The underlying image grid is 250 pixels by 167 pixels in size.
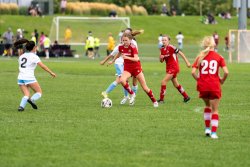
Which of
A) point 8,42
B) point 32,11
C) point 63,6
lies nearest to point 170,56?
point 8,42

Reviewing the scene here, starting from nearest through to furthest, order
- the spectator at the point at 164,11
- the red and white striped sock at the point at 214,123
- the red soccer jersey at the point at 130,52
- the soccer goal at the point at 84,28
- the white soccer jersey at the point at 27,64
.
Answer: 1. the red and white striped sock at the point at 214,123
2. the white soccer jersey at the point at 27,64
3. the red soccer jersey at the point at 130,52
4. the soccer goal at the point at 84,28
5. the spectator at the point at 164,11

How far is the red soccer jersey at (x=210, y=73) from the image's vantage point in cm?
1449

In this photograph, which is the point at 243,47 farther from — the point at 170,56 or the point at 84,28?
the point at 170,56

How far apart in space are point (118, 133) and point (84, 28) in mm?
57204

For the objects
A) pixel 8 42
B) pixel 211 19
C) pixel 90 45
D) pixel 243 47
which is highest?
pixel 243 47

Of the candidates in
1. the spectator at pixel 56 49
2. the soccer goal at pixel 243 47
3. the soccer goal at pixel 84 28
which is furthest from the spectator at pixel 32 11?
the soccer goal at pixel 243 47

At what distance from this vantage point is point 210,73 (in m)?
14.5

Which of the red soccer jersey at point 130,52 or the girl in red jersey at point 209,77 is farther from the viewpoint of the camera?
the red soccer jersey at point 130,52

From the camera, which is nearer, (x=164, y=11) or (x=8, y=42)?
(x=8, y=42)

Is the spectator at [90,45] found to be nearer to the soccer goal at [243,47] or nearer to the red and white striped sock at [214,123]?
the soccer goal at [243,47]

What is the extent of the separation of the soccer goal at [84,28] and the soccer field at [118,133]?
44.3 m

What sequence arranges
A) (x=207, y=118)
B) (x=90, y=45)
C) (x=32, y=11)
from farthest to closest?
(x=32, y=11) < (x=90, y=45) < (x=207, y=118)

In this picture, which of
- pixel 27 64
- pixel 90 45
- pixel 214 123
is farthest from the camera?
pixel 90 45

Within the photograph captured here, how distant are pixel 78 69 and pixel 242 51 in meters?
15.3
